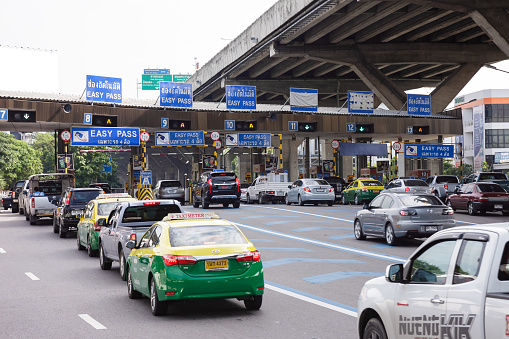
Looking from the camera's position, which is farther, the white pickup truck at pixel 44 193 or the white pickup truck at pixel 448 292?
the white pickup truck at pixel 44 193

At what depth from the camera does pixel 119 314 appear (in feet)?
35.0

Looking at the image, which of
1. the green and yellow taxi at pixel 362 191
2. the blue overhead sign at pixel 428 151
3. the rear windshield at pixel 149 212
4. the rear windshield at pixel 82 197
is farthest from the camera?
the blue overhead sign at pixel 428 151

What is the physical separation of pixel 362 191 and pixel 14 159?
6382 centimetres

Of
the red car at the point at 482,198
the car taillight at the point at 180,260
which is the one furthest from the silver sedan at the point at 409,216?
the red car at the point at 482,198

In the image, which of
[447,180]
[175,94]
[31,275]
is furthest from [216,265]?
[175,94]

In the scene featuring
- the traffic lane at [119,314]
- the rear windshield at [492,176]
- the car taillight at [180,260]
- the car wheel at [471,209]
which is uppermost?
the rear windshield at [492,176]

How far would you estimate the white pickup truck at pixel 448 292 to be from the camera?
504cm

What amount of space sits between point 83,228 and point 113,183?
9648 cm

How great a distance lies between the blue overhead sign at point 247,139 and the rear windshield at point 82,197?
26.4 m

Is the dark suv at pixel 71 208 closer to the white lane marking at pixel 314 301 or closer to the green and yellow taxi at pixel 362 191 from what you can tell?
the white lane marking at pixel 314 301

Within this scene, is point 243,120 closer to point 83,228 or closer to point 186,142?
point 186,142

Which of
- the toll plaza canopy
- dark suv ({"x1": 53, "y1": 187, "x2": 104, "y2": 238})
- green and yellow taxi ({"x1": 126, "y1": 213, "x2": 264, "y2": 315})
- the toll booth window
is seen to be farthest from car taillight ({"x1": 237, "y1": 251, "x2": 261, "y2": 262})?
the toll plaza canopy

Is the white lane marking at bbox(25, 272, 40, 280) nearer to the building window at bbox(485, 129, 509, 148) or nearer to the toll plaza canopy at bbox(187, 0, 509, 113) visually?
the toll plaza canopy at bbox(187, 0, 509, 113)

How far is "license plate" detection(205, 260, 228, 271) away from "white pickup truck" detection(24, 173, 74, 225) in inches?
823
